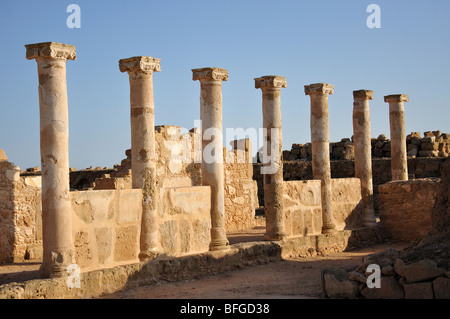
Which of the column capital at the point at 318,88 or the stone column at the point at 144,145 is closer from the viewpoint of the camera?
the stone column at the point at 144,145

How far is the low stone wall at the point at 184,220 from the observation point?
32.8 feet

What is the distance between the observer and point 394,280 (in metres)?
7.72

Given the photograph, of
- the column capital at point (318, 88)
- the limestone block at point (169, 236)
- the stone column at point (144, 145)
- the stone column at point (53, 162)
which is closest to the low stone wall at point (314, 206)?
the column capital at point (318, 88)

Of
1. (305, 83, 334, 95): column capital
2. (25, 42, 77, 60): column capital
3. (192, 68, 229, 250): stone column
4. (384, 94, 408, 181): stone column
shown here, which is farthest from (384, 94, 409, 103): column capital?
(25, 42, 77, 60): column capital

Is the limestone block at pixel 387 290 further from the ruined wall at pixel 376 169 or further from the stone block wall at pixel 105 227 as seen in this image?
the ruined wall at pixel 376 169

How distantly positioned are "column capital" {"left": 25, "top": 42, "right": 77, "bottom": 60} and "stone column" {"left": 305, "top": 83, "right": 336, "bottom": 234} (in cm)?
677

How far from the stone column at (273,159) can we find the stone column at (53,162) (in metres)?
4.96

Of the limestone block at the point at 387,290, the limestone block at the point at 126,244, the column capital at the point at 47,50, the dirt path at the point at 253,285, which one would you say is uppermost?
the column capital at the point at 47,50

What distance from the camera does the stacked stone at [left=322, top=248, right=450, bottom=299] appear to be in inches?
288

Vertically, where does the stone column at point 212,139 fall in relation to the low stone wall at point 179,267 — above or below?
above
